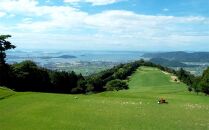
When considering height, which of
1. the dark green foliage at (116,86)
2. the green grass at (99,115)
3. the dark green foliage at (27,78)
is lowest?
the dark green foliage at (116,86)

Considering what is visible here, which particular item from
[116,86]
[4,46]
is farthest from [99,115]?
[116,86]

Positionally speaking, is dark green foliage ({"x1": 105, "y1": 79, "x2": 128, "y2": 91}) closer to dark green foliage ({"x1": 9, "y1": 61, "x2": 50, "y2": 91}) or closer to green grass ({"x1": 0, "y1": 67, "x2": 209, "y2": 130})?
dark green foliage ({"x1": 9, "y1": 61, "x2": 50, "y2": 91})

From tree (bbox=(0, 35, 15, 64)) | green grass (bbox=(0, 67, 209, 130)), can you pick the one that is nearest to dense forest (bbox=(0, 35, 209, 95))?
tree (bbox=(0, 35, 15, 64))

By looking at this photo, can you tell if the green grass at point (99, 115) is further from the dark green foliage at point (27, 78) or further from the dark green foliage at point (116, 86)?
the dark green foliage at point (116, 86)

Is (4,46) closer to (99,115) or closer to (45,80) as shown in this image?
(45,80)

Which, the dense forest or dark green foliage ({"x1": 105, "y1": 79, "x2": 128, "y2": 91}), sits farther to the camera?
dark green foliage ({"x1": 105, "y1": 79, "x2": 128, "y2": 91})

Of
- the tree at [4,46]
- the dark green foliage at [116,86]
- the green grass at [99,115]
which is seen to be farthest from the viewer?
the dark green foliage at [116,86]

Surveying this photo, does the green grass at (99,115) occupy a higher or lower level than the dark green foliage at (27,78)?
higher

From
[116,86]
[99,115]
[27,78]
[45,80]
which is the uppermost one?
[99,115]

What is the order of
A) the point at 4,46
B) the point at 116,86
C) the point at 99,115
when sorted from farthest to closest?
1. the point at 116,86
2. the point at 4,46
3. the point at 99,115

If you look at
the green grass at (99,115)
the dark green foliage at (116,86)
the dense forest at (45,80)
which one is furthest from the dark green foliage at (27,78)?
the green grass at (99,115)

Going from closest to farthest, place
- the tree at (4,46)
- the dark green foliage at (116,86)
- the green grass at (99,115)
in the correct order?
the green grass at (99,115), the tree at (4,46), the dark green foliage at (116,86)
